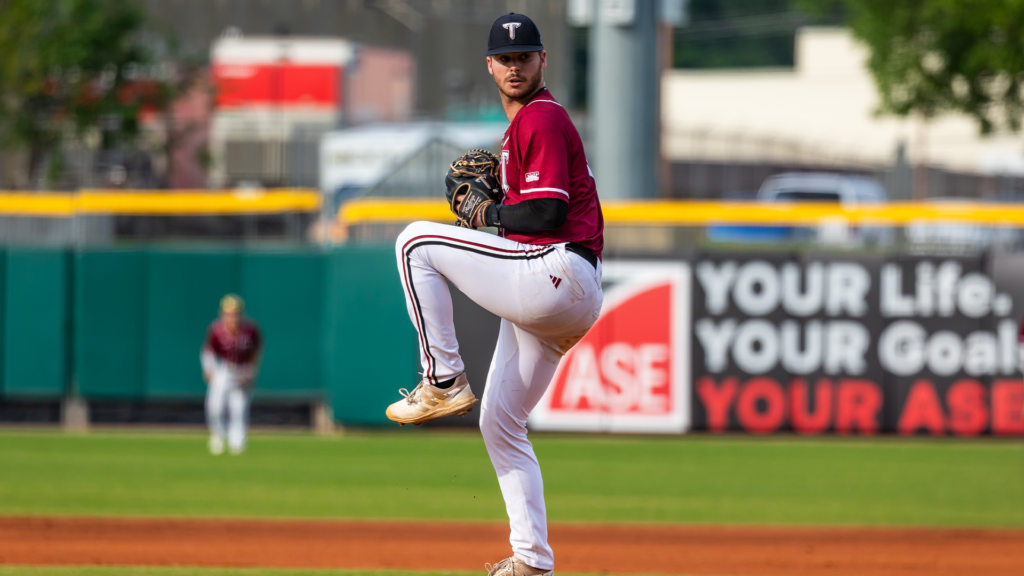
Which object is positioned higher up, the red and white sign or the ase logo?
the red and white sign

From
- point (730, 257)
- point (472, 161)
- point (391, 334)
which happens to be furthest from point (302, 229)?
point (472, 161)

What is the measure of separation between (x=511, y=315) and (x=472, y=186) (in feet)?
1.85

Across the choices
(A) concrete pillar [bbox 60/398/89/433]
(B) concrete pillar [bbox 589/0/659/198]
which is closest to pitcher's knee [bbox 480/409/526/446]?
(A) concrete pillar [bbox 60/398/89/433]

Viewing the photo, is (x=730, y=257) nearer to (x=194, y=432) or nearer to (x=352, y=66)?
(x=194, y=432)

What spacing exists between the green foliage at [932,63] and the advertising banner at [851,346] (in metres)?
9.60

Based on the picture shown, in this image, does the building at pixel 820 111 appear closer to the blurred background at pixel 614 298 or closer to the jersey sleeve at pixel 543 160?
the blurred background at pixel 614 298

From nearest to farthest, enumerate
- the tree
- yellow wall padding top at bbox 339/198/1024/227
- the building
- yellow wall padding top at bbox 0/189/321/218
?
1. yellow wall padding top at bbox 339/198/1024/227
2. yellow wall padding top at bbox 0/189/321/218
3. the tree
4. the building

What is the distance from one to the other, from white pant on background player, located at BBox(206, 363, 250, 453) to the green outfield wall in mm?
1634

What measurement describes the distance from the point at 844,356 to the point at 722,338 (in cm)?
143

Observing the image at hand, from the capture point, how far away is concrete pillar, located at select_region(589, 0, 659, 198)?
17.2 m

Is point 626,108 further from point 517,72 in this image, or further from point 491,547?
point 517,72

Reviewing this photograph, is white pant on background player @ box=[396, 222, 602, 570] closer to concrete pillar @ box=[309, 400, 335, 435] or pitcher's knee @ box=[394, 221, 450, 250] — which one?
pitcher's knee @ box=[394, 221, 450, 250]

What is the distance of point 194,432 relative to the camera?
15969mm

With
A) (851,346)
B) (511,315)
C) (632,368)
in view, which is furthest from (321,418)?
(511,315)
